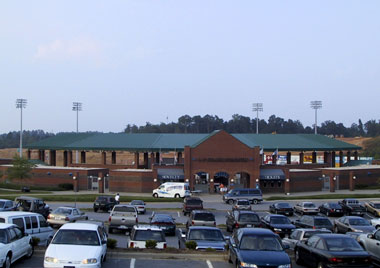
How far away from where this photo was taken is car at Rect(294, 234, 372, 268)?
50.6ft

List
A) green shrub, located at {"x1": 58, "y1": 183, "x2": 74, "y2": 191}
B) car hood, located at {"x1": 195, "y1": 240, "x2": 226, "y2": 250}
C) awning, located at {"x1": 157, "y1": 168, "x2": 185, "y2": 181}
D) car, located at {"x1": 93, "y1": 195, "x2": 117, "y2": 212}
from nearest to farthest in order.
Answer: car hood, located at {"x1": 195, "y1": 240, "x2": 226, "y2": 250} → car, located at {"x1": 93, "y1": 195, "x2": 117, "y2": 212} → awning, located at {"x1": 157, "y1": 168, "x2": 185, "y2": 181} → green shrub, located at {"x1": 58, "y1": 183, "x2": 74, "y2": 191}

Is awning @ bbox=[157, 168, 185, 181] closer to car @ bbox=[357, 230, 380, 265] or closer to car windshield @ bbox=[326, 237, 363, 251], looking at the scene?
car @ bbox=[357, 230, 380, 265]

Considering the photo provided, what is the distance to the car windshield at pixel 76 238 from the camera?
16.2 meters

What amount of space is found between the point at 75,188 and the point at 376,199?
36.2 m

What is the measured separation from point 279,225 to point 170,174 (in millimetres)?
37161

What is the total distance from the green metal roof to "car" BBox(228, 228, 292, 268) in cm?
5933

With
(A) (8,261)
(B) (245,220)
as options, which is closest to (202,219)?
(B) (245,220)

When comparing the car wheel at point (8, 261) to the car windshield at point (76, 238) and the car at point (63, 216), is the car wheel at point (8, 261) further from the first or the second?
the car at point (63, 216)

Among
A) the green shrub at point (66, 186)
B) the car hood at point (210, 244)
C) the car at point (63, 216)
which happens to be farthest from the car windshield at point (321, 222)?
the green shrub at point (66, 186)

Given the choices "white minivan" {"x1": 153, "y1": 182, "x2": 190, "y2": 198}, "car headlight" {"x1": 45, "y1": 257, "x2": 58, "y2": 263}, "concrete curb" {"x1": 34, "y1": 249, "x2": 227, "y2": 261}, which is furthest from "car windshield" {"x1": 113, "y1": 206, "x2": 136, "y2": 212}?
"white minivan" {"x1": 153, "y1": 182, "x2": 190, "y2": 198}

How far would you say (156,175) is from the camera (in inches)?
2564

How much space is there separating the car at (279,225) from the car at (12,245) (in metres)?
14.4

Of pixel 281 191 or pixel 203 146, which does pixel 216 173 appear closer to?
pixel 203 146

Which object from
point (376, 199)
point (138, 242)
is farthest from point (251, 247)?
point (376, 199)
